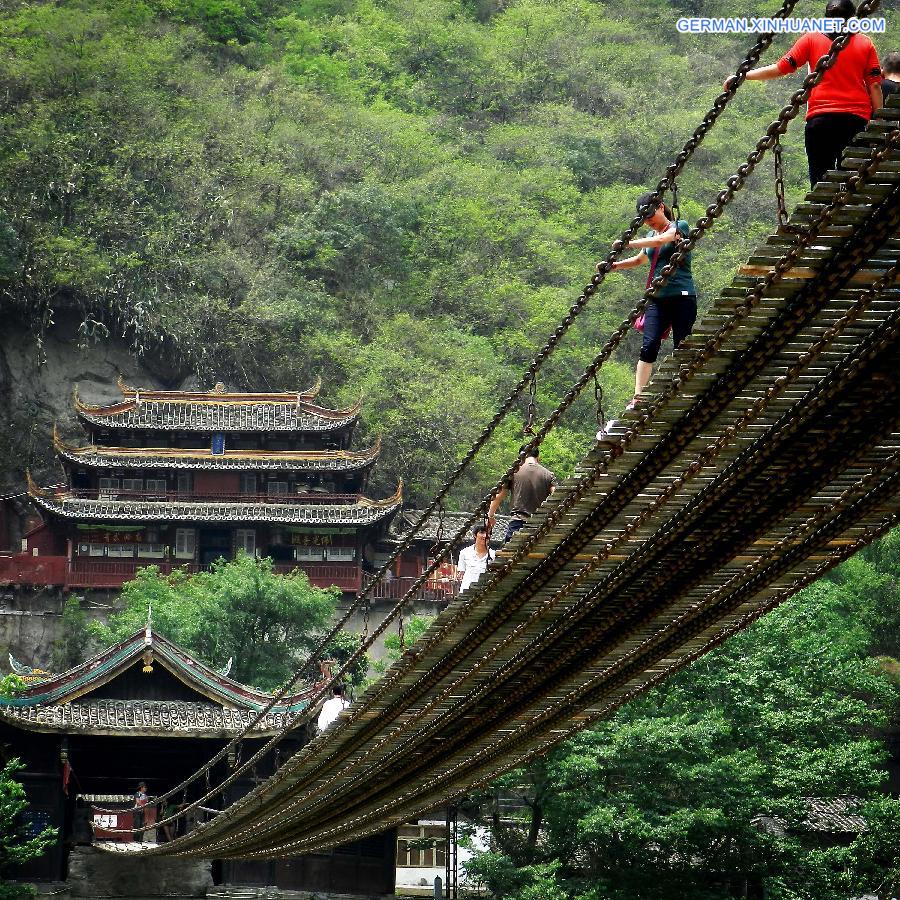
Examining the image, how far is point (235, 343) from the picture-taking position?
4684 centimetres

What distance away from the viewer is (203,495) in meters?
39.8

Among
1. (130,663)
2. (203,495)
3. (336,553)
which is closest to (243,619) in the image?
(336,553)

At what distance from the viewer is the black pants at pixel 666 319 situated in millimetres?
7176

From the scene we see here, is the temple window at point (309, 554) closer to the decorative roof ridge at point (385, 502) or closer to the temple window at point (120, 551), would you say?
the decorative roof ridge at point (385, 502)

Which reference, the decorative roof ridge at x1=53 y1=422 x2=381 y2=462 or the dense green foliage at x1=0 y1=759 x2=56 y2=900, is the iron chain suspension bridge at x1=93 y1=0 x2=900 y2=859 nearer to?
the dense green foliage at x1=0 y1=759 x2=56 y2=900

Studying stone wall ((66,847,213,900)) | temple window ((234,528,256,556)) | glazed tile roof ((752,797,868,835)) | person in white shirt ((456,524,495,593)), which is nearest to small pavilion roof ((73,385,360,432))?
temple window ((234,528,256,556))

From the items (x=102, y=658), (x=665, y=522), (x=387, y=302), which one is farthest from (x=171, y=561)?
(x=665, y=522)

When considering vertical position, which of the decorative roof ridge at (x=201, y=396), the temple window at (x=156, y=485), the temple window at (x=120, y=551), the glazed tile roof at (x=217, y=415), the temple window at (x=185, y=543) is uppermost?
the decorative roof ridge at (x=201, y=396)

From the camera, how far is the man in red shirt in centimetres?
599

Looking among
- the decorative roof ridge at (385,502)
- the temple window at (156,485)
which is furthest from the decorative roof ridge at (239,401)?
the decorative roof ridge at (385,502)

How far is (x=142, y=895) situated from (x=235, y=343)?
91.6 feet

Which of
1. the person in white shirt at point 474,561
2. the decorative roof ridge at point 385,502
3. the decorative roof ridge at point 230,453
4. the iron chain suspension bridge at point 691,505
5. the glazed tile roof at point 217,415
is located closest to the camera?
the iron chain suspension bridge at point 691,505

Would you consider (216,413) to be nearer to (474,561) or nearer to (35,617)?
(35,617)

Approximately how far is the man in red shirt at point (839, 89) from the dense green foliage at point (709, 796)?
46.1ft
